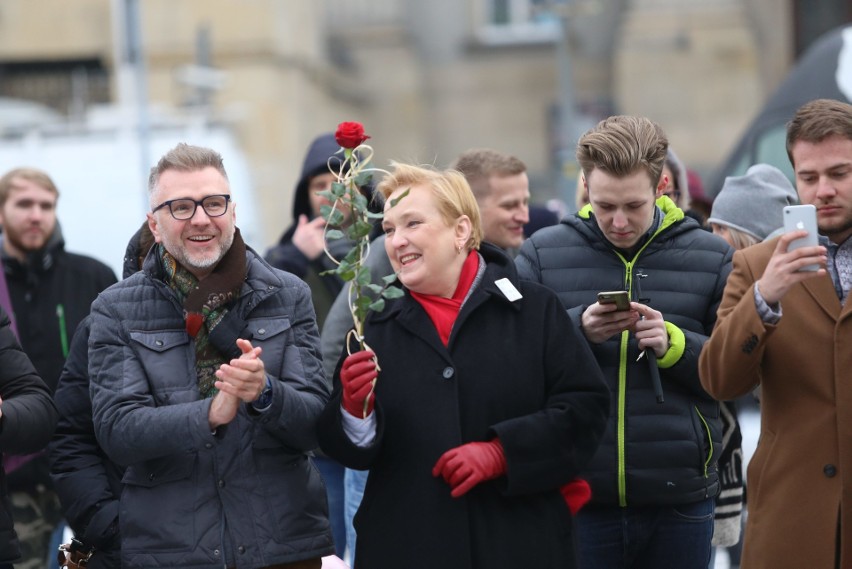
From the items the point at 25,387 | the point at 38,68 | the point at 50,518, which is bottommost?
the point at 50,518

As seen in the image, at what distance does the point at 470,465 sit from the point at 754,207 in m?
2.33

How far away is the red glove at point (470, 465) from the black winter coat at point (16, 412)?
1.29 meters

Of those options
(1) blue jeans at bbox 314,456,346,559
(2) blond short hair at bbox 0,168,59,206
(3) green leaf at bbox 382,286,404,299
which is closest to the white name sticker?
(3) green leaf at bbox 382,286,404,299

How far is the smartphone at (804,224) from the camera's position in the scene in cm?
411

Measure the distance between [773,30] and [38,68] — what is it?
40.7 ft

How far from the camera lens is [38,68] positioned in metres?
25.4

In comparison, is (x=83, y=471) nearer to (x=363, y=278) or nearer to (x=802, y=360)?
(x=363, y=278)

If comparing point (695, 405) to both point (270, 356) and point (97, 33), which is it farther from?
point (97, 33)

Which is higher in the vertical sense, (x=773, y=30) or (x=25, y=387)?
(x=773, y=30)

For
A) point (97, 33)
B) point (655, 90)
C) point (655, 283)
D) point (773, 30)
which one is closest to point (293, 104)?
point (97, 33)

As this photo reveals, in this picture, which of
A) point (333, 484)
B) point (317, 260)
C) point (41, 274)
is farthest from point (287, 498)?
point (41, 274)

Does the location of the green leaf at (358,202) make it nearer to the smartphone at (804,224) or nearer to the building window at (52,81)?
the smartphone at (804,224)

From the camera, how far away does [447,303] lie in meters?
4.49

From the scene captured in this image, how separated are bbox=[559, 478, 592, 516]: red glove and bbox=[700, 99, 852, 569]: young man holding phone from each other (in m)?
0.46
